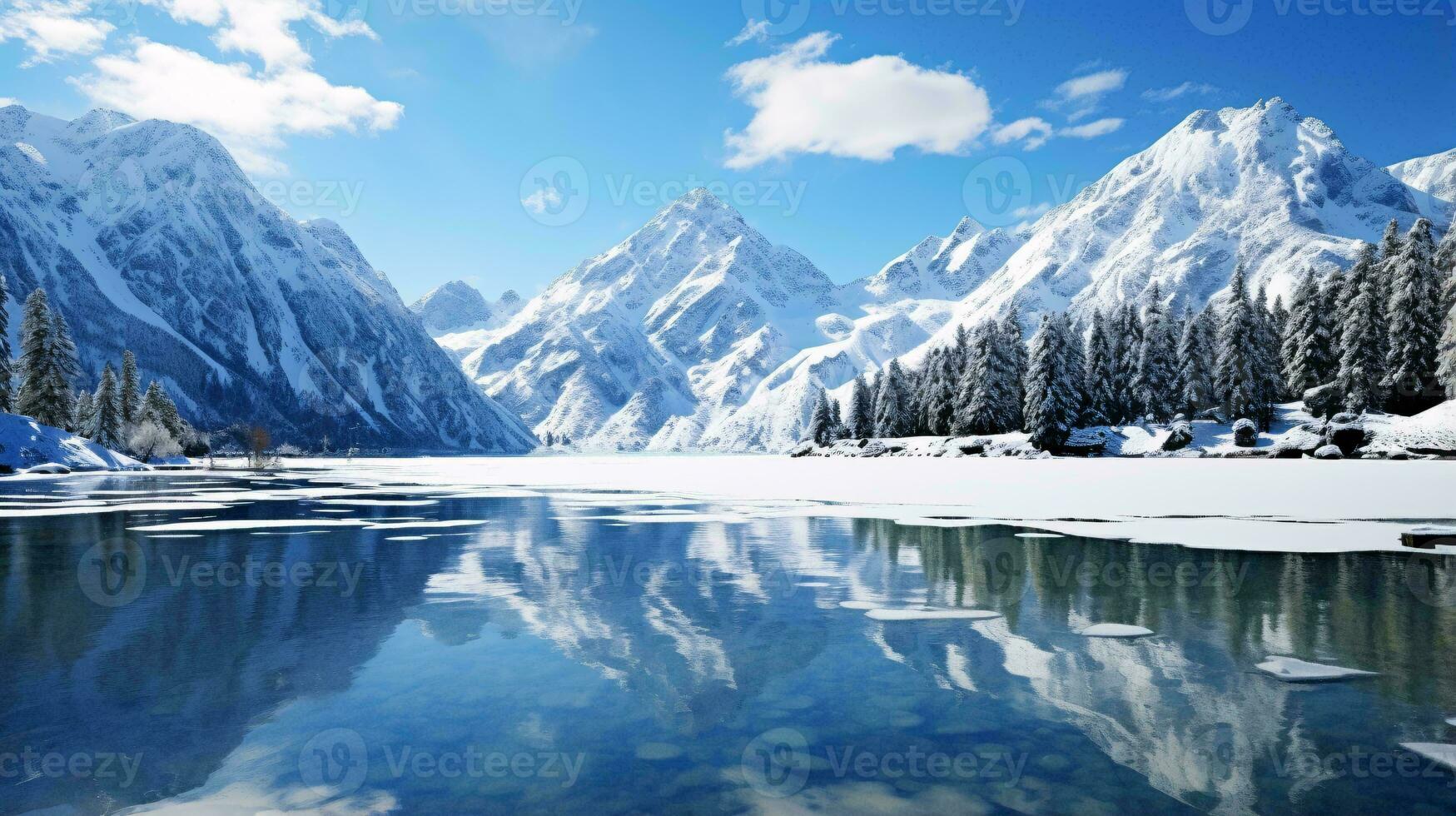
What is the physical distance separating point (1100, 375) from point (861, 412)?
36.2 metres

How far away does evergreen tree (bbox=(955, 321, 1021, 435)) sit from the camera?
77438 mm

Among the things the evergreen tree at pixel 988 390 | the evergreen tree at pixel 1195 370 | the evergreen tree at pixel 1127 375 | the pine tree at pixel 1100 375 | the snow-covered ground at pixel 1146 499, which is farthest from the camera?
the evergreen tree at pixel 1127 375

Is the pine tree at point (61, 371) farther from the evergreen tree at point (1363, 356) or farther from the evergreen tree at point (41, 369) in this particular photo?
the evergreen tree at point (1363, 356)

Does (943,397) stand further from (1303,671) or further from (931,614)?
(1303,671)

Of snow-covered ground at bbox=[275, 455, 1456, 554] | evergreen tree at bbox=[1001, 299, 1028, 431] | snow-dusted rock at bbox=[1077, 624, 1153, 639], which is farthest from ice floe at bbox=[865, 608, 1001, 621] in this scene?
evergreen tree at bbox=[1001, 299, 1028, 431]

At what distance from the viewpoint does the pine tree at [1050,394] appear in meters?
65.9

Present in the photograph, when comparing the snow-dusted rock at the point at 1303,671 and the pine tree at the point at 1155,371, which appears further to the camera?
the pine tree at the point at 1155,371

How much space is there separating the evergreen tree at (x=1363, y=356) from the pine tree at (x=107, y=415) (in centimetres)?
11576

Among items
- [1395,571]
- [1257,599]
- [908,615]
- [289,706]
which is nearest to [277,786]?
[289,706]

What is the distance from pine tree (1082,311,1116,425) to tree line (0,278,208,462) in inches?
3637

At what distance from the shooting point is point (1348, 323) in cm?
5919

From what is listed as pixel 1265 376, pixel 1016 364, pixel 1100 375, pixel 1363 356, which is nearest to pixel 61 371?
pixel 1016 364

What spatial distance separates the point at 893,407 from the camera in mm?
98688

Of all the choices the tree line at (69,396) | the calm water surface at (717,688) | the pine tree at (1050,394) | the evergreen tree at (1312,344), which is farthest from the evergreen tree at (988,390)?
the tree line at (69,396)
